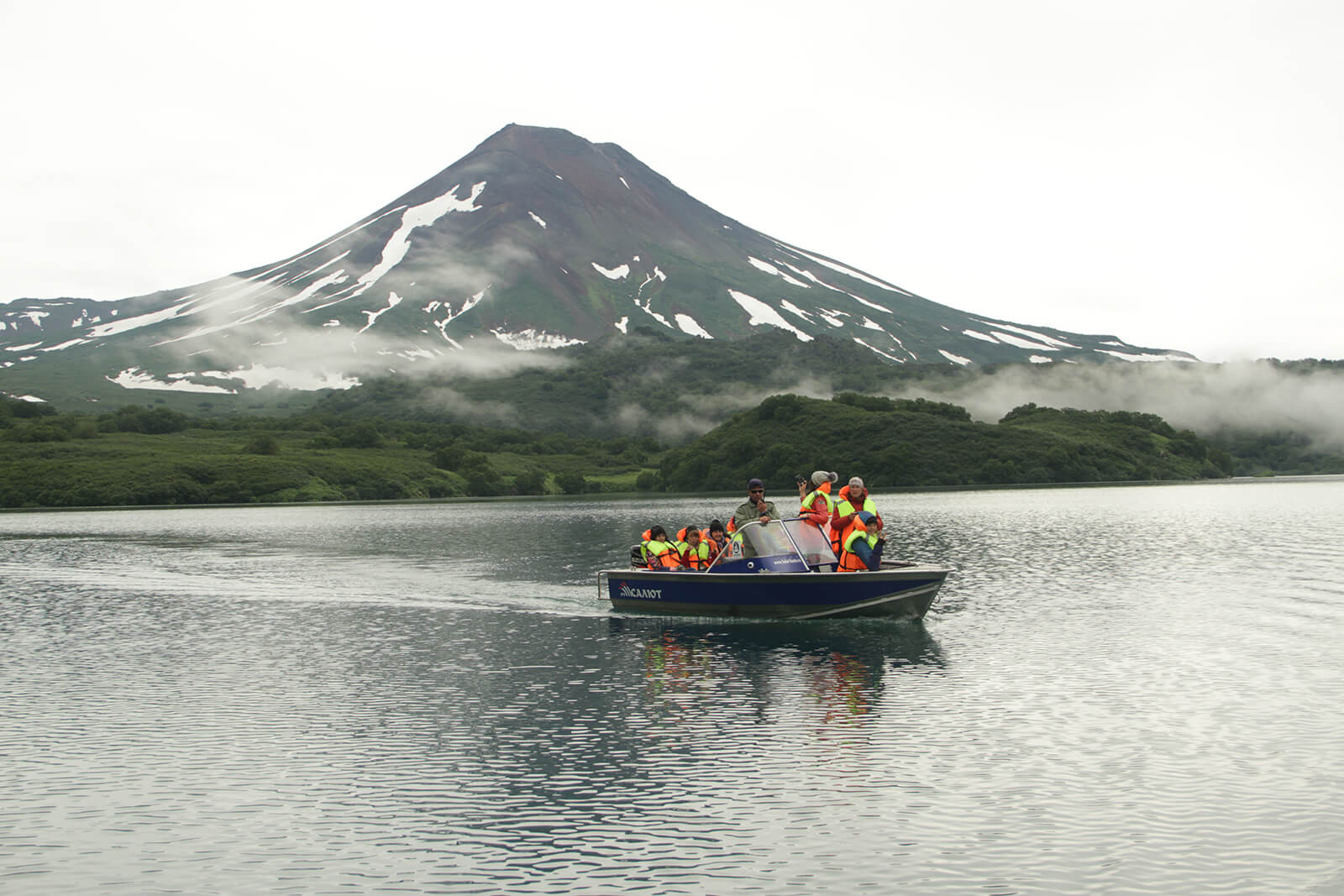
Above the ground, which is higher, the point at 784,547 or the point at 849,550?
the point at 784,547

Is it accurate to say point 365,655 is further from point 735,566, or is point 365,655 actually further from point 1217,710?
point 1217,710

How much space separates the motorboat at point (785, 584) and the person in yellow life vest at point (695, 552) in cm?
50

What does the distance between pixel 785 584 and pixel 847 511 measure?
2577 millimetres

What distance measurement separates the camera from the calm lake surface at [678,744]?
41.0ft

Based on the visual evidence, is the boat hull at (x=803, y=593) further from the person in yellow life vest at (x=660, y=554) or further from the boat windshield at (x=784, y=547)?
the person in yellow life vest at (x=660, y=554)

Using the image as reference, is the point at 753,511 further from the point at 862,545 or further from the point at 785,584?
the point at 862,545

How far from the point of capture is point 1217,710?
1942 cm

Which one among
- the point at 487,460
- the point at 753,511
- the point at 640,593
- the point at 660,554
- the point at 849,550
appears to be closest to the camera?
the point at 849,550

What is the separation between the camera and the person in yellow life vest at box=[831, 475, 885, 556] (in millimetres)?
29938

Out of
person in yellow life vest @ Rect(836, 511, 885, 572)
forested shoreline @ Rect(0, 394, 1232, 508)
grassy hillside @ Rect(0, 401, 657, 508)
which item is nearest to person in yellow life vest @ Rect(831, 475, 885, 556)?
person in yellow life vest @ Rect(836, 511, 885, 572)

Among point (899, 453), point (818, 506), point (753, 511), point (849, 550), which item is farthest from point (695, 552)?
point (899, 453)

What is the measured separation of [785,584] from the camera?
100ft

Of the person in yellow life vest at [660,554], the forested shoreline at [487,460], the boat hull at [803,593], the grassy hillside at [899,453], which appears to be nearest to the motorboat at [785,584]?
the boat hull at [803,593]

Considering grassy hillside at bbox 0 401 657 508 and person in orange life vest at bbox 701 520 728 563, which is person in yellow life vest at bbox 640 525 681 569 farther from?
grassy hillside at bbox 0 401 657 508
